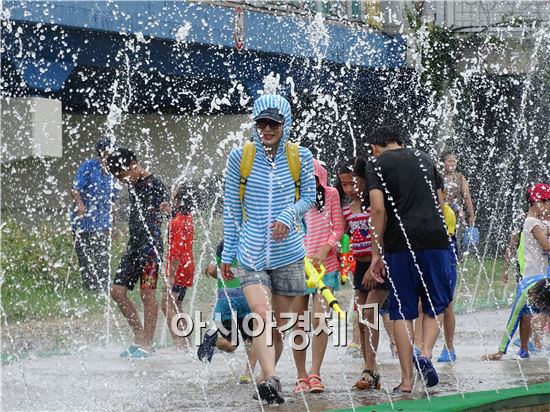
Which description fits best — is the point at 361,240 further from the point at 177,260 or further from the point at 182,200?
the point at 182,200

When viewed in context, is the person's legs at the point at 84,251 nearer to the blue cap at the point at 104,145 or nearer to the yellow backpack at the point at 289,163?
the blue cap at the point at 104,145

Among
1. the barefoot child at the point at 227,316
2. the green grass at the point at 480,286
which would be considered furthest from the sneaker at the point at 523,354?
the green grass at the point at 480,286

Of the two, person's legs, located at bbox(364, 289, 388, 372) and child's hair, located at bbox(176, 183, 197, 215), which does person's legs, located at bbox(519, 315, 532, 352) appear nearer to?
person's legs, located at bbox(364, 289, 388, 372)

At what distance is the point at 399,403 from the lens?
621cm

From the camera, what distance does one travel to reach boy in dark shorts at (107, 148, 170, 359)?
9.12m

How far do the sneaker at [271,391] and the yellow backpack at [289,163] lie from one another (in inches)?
36.7

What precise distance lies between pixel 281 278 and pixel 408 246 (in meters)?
0.73

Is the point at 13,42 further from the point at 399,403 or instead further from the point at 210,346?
the point at 399,403

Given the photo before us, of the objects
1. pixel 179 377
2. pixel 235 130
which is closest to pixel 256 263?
pixel 179 377

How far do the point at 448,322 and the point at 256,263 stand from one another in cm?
259

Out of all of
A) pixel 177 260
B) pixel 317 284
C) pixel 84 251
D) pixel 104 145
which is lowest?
pixel 317 284

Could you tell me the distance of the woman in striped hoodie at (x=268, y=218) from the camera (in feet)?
21.6

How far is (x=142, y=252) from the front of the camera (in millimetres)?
9172

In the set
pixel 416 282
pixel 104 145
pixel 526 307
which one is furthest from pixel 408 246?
pixel 104 145
